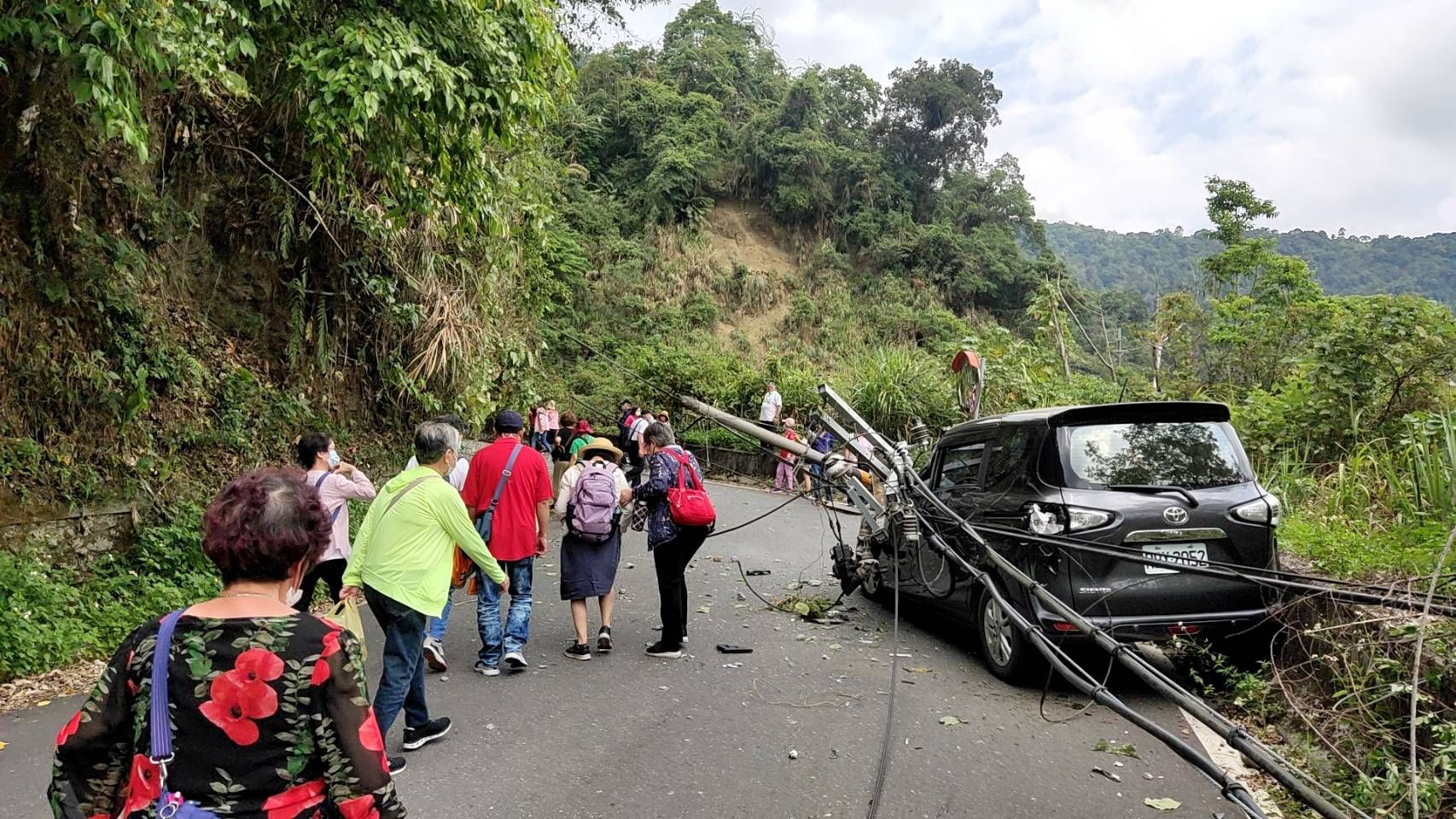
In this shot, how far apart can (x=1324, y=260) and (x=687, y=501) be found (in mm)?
81577

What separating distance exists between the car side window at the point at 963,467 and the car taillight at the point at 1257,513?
1808 millimetres

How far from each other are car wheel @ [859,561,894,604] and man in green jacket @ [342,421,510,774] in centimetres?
454

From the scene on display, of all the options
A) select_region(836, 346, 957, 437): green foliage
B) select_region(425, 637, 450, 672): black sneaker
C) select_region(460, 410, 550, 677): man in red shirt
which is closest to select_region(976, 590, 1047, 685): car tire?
select_region(460, 410, 550, 677): man in red shirt

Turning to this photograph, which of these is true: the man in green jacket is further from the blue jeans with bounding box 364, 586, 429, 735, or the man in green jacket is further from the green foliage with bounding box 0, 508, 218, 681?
the green foliage with bounding box 0, 508, 218, 681

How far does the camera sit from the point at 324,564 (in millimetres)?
6480

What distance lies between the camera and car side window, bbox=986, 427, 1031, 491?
6.47 meters

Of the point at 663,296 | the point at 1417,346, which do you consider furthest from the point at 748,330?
the point at 1417,346

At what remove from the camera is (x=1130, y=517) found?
5.77 metres

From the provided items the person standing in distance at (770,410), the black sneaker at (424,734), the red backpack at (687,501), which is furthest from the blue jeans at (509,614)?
Result: the person standing in distance at (770,410)

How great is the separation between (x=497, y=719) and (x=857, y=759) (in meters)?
2.16

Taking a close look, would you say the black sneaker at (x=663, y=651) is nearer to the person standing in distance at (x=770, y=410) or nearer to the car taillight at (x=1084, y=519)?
the car taillight at (x=1084, y=519)

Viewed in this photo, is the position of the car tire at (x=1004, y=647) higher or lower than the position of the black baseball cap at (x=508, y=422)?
lower

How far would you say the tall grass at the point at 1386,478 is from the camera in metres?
6.10

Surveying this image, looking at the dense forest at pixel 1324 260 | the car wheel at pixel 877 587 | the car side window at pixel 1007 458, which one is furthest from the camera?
the dense forest at pixel 1324 260
